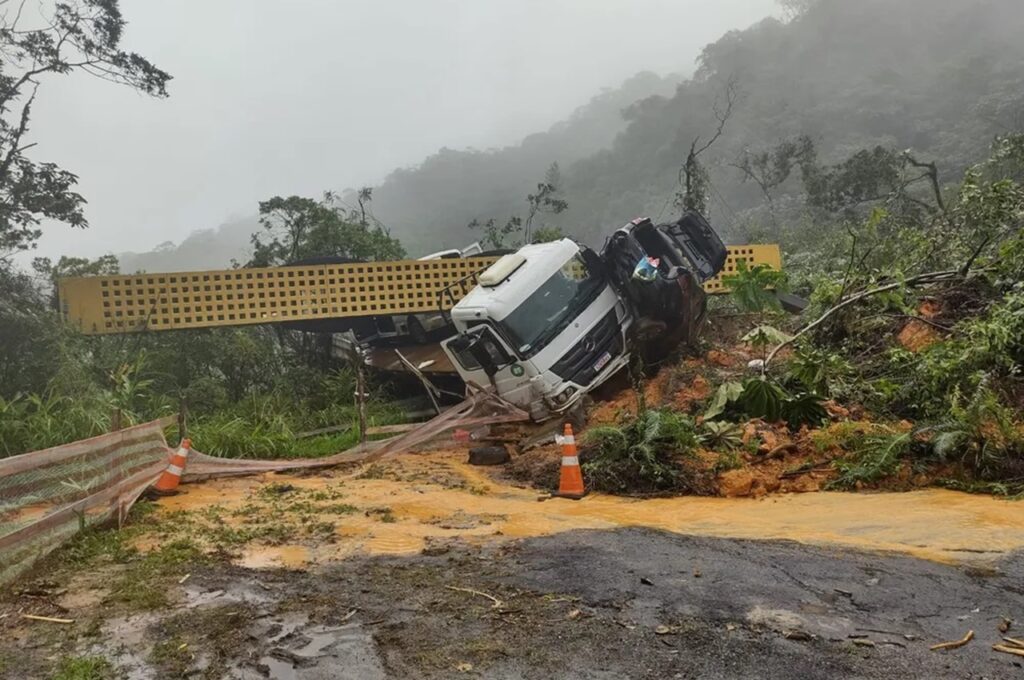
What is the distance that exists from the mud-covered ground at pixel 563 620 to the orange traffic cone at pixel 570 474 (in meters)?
2.27

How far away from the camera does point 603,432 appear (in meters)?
6.89

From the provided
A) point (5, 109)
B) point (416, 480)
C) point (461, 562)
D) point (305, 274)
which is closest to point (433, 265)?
point (305, 274)

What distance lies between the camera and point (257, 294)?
12.0 metres

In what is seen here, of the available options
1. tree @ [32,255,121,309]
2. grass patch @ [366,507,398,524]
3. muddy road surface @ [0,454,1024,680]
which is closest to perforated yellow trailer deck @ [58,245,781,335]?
tree @ [32,255,121,309]

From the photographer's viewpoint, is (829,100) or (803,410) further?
(829,100)

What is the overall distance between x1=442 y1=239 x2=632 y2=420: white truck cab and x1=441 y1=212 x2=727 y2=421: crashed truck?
1 cm

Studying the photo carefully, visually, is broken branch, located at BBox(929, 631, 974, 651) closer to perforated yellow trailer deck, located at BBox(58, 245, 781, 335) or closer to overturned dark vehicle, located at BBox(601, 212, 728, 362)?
overturned dark vehicle, located at BBox(601, 212, 728, 362)

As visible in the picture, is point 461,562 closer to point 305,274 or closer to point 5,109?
point 305,274

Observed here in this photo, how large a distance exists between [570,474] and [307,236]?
11317mm

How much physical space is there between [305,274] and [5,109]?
516 cm

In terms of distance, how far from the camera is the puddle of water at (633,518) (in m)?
4.37

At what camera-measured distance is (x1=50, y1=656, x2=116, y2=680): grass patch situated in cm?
274

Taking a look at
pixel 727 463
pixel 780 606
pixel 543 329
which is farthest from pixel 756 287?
pixel 780 606

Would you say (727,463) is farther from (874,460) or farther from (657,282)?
(657,282)
